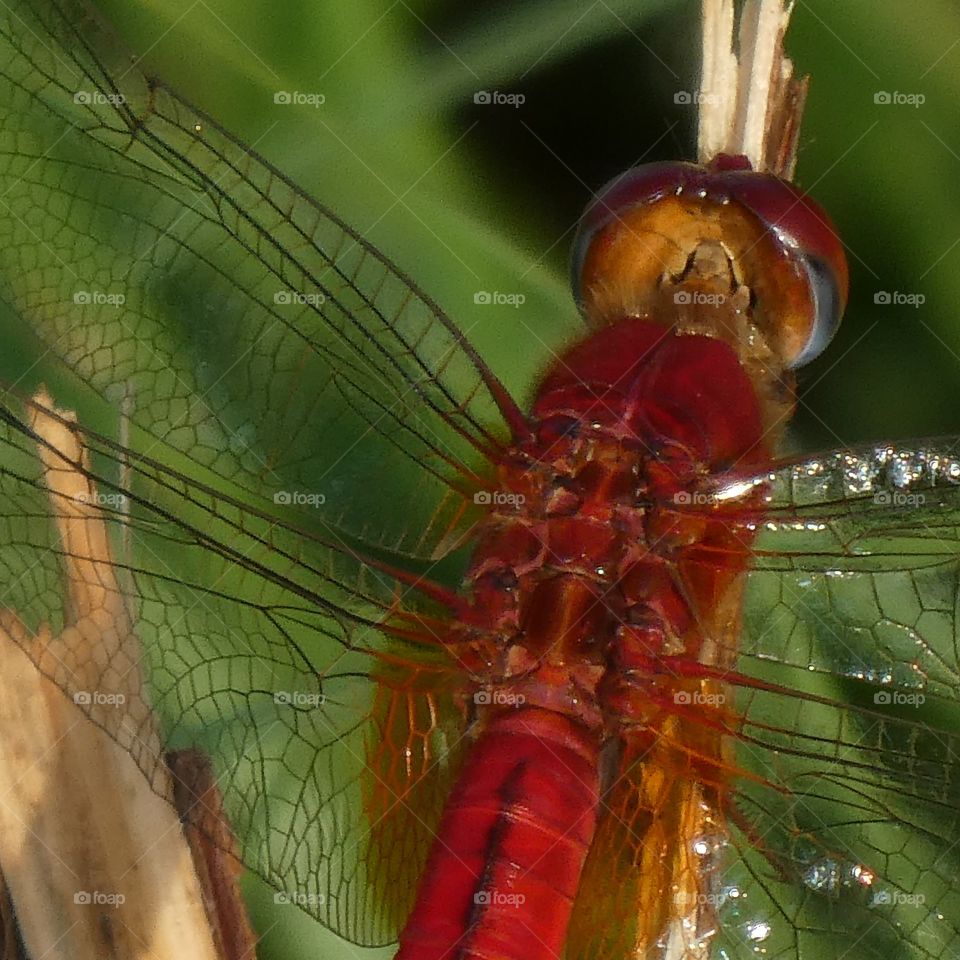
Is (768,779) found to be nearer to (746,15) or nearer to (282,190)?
(282,190)

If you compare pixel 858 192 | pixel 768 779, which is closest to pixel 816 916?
pixel 768 779
